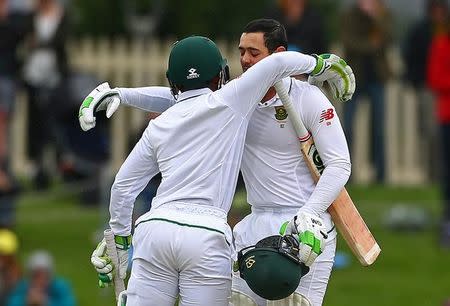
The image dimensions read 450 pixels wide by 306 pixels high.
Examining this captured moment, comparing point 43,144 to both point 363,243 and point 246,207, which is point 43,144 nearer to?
point 246,207

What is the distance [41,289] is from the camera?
14.4 m

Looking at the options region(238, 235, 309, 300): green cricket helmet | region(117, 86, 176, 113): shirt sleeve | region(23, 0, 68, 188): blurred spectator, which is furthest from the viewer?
region(23, 0, 68, 188): blurred spectator

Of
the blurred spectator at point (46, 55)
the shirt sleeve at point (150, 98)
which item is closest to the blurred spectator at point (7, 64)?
the blurred spectator at point (46, 55)

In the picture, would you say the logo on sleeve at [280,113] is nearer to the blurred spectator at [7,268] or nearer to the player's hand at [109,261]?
the player's hand at [109,261]

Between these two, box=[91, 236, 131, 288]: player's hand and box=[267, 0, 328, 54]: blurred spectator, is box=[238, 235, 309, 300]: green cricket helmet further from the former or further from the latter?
box=[267, 0, 328, 54]: blurred spectator

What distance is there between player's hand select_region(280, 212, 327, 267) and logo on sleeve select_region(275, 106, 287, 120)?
591mm

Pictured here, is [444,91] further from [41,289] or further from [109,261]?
[109,261]

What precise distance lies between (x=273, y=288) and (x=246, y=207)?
6.99 m

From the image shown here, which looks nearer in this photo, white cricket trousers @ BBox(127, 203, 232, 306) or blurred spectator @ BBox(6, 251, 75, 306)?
white cricket trousers @ BBox(127, 203, 232, 306)

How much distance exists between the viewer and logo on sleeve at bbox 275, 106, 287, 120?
8.71 metres

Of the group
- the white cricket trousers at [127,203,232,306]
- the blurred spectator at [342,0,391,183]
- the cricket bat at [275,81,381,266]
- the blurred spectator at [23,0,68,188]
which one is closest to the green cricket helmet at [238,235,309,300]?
the white cricket trousers at [127,203,232,306]

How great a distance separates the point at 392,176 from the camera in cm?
2027

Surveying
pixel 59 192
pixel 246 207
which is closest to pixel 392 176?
pixel 59 192

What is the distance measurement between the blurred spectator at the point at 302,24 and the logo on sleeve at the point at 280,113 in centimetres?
717
